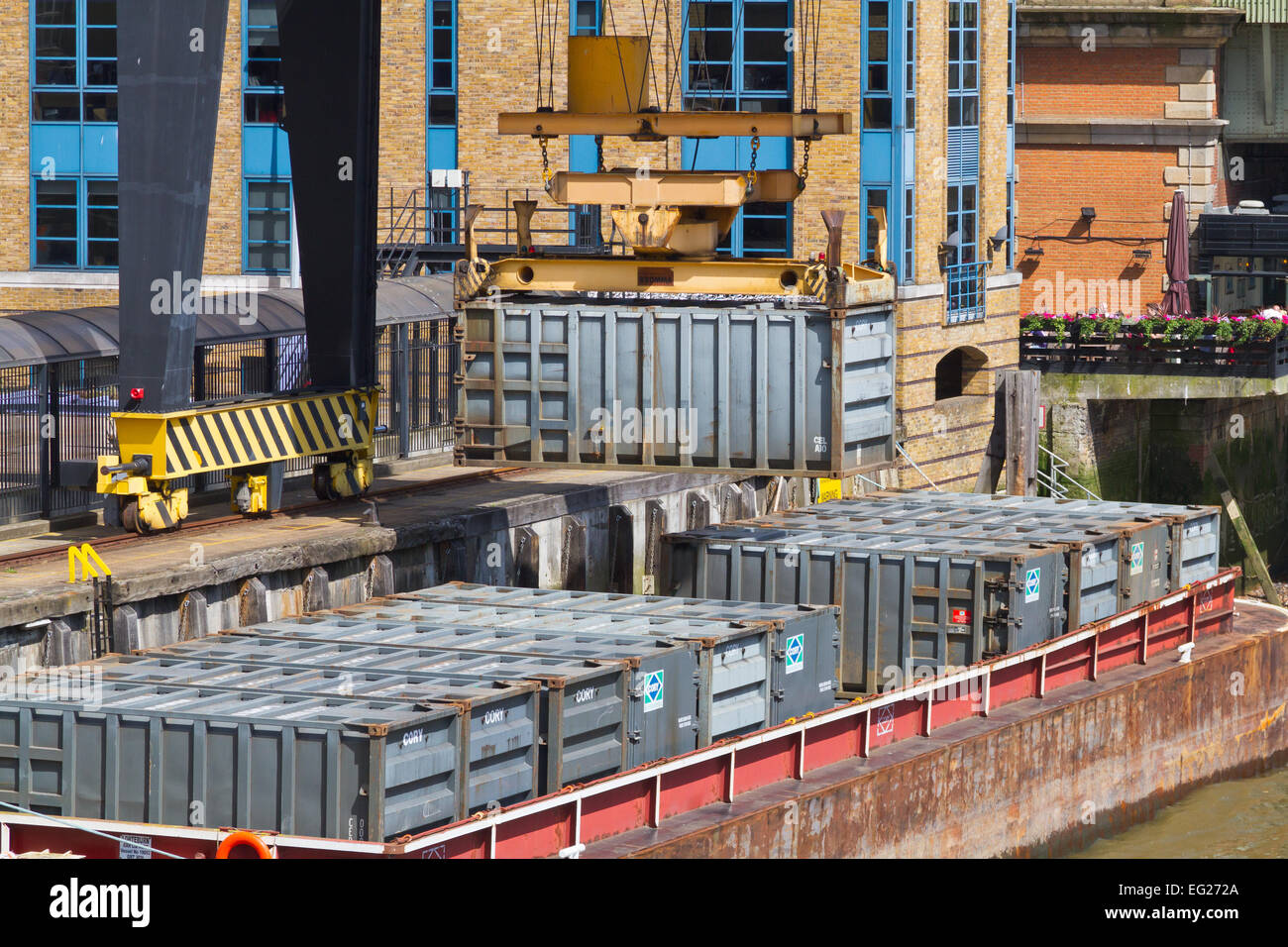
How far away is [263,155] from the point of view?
49.6 meters

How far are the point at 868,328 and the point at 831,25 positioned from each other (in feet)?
62.1

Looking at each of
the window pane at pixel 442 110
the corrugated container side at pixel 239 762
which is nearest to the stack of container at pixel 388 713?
the corrugated container side at pixel 239 762

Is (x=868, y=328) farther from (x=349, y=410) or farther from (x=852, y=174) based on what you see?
(x=852, y=174)

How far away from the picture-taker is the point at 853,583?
28.8 meters

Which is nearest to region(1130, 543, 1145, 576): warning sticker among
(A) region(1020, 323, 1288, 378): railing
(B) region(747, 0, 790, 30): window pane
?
(A) region(1020, 323, 1288, 378): railing

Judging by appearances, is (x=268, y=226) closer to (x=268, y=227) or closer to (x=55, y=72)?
(x=268, y=227)

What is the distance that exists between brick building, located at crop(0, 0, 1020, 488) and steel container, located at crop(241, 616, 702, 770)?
22354 mm

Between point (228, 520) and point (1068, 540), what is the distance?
12359 millimetres

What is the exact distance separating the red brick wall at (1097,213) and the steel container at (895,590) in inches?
1231

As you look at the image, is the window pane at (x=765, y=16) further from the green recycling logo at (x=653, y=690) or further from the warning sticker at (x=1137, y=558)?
the green recycling logo at (x=653, y=690)

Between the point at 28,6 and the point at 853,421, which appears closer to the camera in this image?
the point at 853,421

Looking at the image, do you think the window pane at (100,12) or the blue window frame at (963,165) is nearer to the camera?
the blue window frame at (963,165)

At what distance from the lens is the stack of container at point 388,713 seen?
19094 mm
